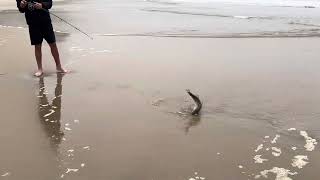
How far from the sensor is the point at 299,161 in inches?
144

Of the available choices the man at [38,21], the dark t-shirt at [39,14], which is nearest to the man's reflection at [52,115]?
the man at [38,21]

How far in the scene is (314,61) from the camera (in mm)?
7930

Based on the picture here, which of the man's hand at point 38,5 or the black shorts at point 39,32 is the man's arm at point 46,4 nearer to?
the man's hand at point 38,5

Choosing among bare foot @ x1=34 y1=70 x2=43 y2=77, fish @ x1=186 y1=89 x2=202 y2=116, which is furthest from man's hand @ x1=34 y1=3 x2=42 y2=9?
fish @ x1=186 y1=89 x2=202 y2=116

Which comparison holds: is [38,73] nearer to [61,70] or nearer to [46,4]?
[61,70]

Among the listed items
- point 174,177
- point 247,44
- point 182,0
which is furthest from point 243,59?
point 182,0

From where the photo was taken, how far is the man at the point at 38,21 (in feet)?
22.3

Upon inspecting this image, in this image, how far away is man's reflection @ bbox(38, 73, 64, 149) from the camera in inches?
167

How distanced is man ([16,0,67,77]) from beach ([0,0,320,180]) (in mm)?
287

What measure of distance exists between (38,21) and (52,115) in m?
2.55

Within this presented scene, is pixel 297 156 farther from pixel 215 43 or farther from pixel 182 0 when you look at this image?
pixel 182 0

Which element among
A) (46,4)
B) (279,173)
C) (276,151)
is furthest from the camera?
(46,4)

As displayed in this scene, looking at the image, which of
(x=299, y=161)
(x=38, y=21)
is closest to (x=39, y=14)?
(x=38, y=21)

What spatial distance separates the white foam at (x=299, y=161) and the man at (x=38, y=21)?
4.25m
